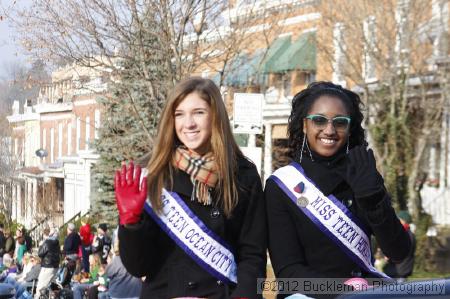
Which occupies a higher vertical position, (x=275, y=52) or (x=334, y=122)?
(x=275, y=52)

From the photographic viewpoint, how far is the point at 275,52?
21.9 metres

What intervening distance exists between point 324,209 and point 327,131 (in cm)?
37

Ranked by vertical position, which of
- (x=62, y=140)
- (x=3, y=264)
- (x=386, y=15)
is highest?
(x=386, y=15)

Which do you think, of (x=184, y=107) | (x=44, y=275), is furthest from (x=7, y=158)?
(x=184, y=107)

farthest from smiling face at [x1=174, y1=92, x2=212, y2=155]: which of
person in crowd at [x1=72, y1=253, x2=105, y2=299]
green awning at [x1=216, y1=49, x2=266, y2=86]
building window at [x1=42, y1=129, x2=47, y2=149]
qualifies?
building window at [x1=42, y1=129, x2=47, y2=149]

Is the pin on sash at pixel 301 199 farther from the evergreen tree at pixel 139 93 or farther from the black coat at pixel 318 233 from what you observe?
the evergreen tree at pixel 139 93

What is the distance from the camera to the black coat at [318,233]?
13.0ft

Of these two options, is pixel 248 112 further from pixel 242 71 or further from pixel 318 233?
pixel 242 71

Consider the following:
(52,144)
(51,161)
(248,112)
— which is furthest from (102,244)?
(51,161)

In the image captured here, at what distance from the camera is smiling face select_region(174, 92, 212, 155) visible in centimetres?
407

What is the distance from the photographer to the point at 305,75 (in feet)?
75.5

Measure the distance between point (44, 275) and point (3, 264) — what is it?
21.5 feet

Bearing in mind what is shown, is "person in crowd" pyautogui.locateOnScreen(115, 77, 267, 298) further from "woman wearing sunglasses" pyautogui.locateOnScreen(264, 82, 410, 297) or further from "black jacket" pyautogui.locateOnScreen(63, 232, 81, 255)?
A: "black jacket" pyautogui.locateOnScreen(63, 232, 81, 255)

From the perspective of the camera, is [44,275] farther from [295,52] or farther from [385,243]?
[385,243]
